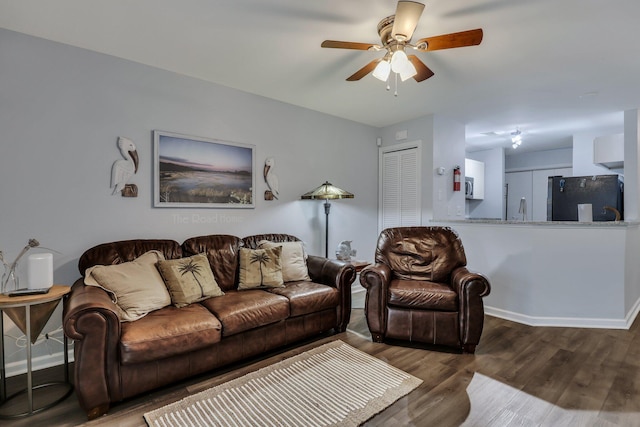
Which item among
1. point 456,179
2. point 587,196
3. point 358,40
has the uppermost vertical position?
point 358,40

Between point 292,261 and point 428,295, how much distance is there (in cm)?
134

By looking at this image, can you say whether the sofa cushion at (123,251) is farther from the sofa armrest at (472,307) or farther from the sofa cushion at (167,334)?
the sofa armrest at (472,307)

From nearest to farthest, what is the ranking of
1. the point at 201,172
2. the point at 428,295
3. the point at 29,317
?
the point at 29,317 < the point at 428,295 < the point at 201,172

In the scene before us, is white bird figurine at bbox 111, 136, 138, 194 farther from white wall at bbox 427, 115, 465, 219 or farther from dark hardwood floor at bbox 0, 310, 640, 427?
white wall at bbox 427, 115, 465, 219

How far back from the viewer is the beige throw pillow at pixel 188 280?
2.42 m

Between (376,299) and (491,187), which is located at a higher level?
(491,187)

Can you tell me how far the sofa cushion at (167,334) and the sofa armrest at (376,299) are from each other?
4.39 feet

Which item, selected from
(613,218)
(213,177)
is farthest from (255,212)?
(613,218)

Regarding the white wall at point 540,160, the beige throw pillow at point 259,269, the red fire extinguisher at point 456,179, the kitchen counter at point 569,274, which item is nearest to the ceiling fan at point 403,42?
the beige throw pillow at point 259,269

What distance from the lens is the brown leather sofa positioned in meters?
1.79

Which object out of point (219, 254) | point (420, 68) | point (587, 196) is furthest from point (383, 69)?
point (587, 196)

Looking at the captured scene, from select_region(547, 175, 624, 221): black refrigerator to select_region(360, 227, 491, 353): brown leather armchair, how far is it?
91.6 inches

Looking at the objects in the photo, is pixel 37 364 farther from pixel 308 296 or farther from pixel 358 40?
pixel 358 40

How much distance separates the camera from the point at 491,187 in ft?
20.6
